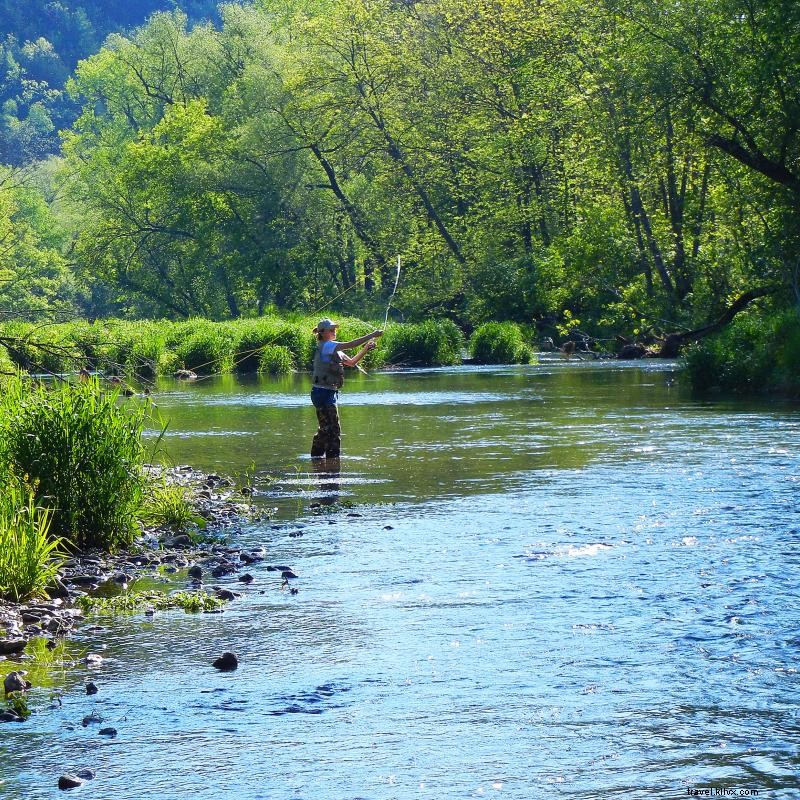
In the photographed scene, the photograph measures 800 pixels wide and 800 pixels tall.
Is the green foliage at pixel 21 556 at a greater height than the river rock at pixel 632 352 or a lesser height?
lesser

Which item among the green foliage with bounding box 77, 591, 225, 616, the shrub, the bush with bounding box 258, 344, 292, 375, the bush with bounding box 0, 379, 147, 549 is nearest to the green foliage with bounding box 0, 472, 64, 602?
the green foliage with bounding box 77, 591, 225, 616

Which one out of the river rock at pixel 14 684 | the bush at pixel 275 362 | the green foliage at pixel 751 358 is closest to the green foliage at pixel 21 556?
the river rock at pixel 14 684

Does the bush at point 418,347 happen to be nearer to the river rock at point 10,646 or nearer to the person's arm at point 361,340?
the person's arm at point 361,340

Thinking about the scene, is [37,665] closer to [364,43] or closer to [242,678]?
[242,678]

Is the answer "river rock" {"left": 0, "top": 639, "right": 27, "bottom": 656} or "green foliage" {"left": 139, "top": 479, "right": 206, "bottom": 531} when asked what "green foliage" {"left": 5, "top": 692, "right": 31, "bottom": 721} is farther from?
"green foliage" {"left": 139, "top": 479, "right": 206, "bottom": 531}

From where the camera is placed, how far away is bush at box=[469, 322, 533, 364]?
144ft

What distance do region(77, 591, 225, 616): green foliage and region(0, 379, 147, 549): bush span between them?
153 centimetres

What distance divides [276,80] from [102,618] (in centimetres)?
5611

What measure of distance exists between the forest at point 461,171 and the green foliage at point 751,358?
189 millimetres

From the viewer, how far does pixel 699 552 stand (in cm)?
1084

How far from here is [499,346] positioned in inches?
1741

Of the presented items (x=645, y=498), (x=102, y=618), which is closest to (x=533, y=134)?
(x=645, y=498)

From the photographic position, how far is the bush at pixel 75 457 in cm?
1092

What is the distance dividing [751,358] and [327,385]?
13.2 m
